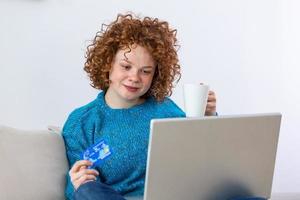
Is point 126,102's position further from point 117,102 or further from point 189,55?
point 189,55

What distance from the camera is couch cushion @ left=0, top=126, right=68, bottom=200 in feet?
4.33

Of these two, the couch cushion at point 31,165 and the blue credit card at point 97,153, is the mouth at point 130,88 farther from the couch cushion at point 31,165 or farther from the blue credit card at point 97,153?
the couch cushion at point 31,165

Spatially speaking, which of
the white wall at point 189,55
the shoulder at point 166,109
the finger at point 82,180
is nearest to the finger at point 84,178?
the finger at point 82,180

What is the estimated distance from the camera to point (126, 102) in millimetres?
1443

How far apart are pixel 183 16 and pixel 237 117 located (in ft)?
3.69

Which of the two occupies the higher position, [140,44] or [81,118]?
[140,44]

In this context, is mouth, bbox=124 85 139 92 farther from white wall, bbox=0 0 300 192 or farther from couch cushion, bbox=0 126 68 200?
white wall, bbox=0 0 300 192

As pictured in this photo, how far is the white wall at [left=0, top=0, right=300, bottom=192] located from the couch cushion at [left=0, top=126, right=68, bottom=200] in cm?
42

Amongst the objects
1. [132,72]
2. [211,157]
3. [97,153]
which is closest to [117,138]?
[97,153]

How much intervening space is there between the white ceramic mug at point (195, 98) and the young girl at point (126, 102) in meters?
0.19

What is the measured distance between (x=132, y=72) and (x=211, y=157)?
0.41m

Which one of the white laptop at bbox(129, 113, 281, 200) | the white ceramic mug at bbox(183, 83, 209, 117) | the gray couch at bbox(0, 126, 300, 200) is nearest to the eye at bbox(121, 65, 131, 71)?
the white ceramic mug at bbox(183, 83, 209, 117)

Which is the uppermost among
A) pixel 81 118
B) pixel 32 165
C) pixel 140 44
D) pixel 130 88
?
pixel 140 44

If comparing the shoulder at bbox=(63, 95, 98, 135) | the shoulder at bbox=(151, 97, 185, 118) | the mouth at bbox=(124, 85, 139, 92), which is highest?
the mouth at bbox=(124, 85, 139, 92)
